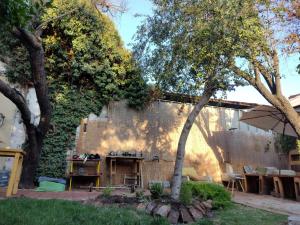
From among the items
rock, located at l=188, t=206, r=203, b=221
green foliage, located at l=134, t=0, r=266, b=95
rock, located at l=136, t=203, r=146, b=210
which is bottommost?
rock, located at l=188, t=206, r=203, b=221

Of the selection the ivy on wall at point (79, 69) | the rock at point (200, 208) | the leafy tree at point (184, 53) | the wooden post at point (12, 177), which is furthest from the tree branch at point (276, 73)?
the wooden post at point (12, 177)

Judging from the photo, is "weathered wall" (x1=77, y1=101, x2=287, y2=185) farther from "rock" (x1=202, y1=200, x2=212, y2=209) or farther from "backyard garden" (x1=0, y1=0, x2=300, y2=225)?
"rock" (x1=202, y1=200, x2=212, y2=209)

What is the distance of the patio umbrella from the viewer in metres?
8.47

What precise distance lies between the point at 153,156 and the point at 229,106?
4.21m

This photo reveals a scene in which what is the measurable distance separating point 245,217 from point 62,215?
3008 mm

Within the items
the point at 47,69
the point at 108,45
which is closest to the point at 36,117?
the point at 47,69

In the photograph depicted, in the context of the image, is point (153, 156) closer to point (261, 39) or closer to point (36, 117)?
point (36, 117)

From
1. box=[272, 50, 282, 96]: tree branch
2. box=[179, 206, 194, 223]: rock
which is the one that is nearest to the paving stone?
box=[179, 206, 194, 223]: rock

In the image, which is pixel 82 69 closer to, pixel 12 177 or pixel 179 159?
pixel 12 177

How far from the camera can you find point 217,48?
21.3 feet

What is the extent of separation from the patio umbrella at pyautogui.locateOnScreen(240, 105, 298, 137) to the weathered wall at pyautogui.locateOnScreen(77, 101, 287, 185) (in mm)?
2582

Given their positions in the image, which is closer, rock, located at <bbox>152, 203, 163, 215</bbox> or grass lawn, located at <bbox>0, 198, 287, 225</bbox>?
grass lawn, located at <bbox>0, 198, 287, 225</bbox>

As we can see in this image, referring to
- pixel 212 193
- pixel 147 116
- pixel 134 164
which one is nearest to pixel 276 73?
pixel 212 193

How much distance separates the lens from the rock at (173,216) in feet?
15.6
